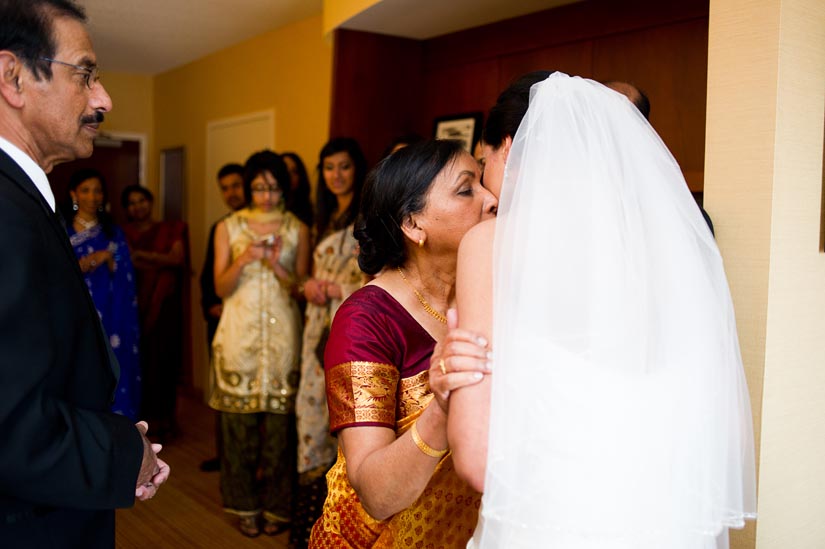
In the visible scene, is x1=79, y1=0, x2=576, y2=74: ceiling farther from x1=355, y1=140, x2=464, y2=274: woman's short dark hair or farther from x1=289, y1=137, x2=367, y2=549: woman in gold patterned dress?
x1=355, y1=140, x2=464, y2=274: woman's short dark hair

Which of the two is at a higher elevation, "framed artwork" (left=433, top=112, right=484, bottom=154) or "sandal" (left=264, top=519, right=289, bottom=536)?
"framed artwork" (left=433, top=112, right=484, bottom=154)

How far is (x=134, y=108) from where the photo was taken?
7254 mm

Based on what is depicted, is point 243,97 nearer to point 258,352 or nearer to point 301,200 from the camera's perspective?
point 301,200

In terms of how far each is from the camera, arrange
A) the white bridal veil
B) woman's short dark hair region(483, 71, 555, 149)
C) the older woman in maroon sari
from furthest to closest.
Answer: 1. the older woman in maroon sari
2. woman's short dark hair region(483, 71, 555, 149)
3. the white bridal veil

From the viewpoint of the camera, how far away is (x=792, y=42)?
64.6 inches

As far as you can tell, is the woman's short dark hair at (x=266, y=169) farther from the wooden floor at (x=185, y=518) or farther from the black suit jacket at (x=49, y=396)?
the black suit jacket at (x=49, y=396)

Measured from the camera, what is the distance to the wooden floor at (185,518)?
11.4 feet

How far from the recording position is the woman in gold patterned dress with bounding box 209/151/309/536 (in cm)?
358

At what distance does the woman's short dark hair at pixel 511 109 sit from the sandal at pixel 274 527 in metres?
2.70

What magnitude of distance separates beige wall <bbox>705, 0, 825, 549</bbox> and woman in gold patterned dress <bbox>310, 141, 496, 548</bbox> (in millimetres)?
592

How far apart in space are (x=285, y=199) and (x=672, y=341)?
290 cm

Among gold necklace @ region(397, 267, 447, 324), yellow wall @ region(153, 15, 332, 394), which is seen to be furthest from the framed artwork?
gold necklace @ region(397, 267, 447, 324)

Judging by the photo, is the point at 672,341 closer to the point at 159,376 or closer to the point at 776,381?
the point at 776,381

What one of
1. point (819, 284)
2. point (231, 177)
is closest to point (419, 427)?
point (819, 284)
